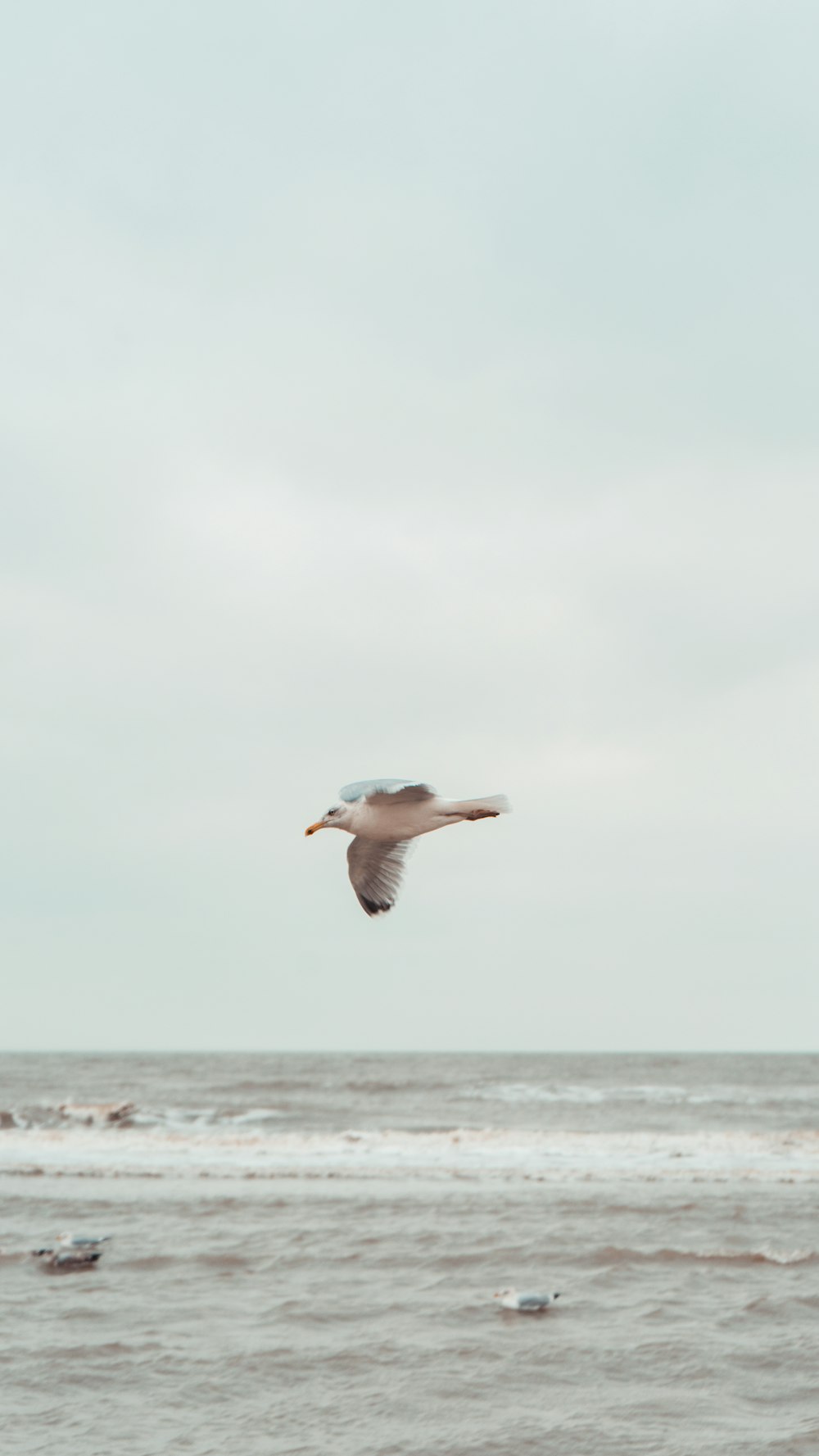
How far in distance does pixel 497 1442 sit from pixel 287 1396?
147 centimetres

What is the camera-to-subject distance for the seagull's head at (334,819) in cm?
591

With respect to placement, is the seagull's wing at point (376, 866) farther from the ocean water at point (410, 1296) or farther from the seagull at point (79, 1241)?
the seagull at point (79, 1241)

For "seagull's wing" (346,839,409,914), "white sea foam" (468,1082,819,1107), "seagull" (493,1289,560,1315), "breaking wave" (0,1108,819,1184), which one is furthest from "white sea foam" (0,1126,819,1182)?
"seagull's wing" (346,839,409,914)

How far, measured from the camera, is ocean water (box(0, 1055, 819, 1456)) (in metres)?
8.16

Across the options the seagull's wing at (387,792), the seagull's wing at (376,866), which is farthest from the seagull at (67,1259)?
the seagull's wing at (387,792)

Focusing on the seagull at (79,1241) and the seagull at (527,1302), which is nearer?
the seagull at (527,1302)

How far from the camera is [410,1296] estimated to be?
428 inches

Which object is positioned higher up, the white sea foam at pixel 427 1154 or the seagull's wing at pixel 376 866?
the seagull's wing at pixel 376 866

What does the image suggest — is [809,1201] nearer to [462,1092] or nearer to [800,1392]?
[800,1392]

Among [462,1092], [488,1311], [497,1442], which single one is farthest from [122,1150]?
[462,1092]

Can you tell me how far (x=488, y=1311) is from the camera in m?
10.4

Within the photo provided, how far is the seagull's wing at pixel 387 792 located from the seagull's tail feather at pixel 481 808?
0.36ft

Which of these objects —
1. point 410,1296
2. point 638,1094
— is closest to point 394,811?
point 410,1296

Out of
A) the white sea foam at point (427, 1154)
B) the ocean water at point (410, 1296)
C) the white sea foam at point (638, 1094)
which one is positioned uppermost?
the white sea foam at point (638, 1094)
